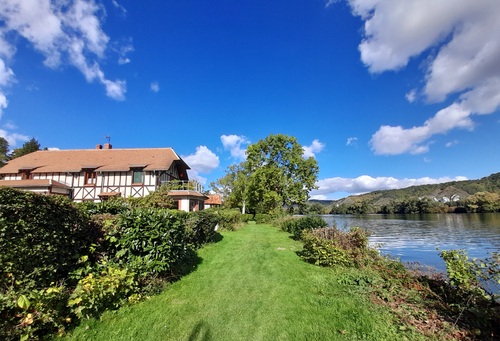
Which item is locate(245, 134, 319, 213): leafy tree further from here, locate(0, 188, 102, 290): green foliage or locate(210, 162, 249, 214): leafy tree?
locate(0, 188, 102, 290): green foliage

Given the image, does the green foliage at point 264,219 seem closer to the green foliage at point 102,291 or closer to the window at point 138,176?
the window at point 138,176

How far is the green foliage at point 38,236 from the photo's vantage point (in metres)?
3.55

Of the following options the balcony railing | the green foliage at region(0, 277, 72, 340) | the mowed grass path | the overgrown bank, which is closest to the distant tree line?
the balcony railing

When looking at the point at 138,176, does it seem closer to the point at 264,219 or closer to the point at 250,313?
the point at 264,219

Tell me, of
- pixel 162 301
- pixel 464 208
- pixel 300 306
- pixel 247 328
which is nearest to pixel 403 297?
pixel 300 306

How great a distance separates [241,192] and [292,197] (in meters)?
9.75

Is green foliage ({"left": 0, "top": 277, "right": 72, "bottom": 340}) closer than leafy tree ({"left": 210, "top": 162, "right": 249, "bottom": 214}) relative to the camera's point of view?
Yes

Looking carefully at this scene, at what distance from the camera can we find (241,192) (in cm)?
4259

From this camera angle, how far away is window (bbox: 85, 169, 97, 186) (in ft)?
84.4

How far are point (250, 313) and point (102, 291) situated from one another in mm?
2590

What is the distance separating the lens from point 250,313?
4.63 metres

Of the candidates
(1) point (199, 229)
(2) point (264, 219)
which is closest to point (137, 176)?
(2) point (264, 219)

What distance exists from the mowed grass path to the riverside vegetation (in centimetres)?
2

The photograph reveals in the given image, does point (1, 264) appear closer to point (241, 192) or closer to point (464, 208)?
point (241, 192)
